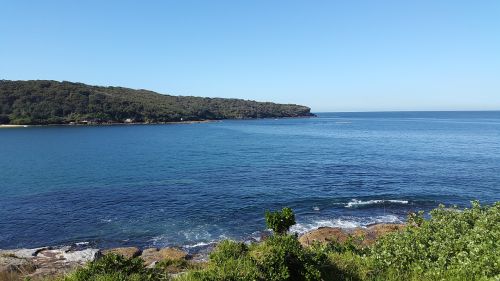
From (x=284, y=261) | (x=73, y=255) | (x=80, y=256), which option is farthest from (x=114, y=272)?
(x=73, y=255)

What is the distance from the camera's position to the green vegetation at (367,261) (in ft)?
34.6

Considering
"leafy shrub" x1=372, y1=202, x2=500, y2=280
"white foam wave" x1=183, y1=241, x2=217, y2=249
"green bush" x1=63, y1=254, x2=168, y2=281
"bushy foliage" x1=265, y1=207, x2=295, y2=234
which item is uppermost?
"green bush" x1=63, y1=254, x2=168, y2=281

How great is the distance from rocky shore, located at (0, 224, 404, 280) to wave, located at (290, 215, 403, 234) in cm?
182

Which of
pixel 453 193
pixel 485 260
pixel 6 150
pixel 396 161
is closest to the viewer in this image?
pixel 485 260

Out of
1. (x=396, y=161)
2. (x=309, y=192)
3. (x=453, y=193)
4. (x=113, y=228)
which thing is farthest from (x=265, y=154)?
(x=113, y=228)

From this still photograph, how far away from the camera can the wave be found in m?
34.2

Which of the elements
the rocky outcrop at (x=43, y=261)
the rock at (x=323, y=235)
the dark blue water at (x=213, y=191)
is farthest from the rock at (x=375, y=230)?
the rocky outcrop at (x=43, y=261)

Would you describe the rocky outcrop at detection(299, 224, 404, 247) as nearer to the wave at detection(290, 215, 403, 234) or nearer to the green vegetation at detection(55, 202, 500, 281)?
the wave at detection(290, 215, 403, 234)

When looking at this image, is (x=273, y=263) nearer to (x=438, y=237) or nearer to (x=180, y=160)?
(x=438, y=237)

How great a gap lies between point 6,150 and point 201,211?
79.2 m

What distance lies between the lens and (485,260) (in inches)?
461

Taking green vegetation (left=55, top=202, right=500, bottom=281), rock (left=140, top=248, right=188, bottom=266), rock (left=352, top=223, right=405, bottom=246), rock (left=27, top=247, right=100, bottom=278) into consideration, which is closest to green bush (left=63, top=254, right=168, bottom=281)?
green vegetation (left=55, top=202, right=500, bottom=281)

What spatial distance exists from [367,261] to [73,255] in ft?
61.0

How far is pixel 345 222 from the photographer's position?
35719 mm
